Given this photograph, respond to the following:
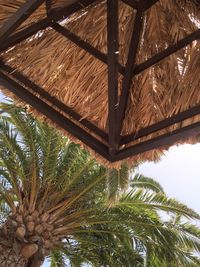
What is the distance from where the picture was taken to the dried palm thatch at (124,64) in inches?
150

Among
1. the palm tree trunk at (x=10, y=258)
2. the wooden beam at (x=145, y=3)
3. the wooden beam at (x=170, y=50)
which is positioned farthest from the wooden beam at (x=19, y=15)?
the palm tree trunk at (x=10, y=258)

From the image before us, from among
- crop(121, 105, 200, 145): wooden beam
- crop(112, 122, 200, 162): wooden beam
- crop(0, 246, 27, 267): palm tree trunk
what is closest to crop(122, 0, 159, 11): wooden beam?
crop(121, 105, 200, 145): wooden beam

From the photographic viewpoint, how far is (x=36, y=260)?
11.0 metres

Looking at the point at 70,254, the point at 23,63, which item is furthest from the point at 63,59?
the point at 70,254

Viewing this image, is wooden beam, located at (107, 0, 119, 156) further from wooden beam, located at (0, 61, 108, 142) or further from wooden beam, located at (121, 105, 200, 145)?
wooden beam, located at (0, 61, 108, 142)

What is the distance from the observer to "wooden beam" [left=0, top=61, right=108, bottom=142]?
12.6 feet

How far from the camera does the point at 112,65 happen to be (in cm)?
343

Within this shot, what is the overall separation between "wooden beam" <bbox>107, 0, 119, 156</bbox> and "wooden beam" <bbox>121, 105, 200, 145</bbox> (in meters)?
0.20

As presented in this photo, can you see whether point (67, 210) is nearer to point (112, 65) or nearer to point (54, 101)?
point (54, 101)

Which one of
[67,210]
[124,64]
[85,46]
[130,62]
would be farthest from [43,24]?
[67,210]

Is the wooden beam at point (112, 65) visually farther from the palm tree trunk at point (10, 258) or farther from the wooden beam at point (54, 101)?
the palm tree trunk at point (10, 258)

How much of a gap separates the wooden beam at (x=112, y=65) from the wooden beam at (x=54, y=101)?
0.30m

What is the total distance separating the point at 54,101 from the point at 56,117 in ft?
0.90

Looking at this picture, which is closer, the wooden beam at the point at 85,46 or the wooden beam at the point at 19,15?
the wooden beam at the point at 19,15
